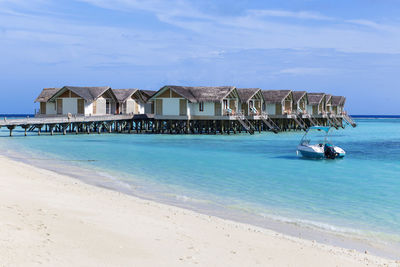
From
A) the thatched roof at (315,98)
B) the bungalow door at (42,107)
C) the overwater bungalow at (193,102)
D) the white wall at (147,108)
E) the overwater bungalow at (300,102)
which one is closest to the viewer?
the overwater bungalow at (193,102)

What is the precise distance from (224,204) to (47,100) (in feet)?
121

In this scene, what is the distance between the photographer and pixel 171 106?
45.7 meters

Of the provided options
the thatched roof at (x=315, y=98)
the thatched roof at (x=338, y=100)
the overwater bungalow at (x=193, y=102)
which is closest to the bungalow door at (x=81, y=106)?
the overwater bungalow at (x=193, y=102)

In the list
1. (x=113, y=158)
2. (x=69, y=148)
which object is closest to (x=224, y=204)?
(x=113, y=158)

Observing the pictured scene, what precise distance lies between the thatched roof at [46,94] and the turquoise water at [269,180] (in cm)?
1861

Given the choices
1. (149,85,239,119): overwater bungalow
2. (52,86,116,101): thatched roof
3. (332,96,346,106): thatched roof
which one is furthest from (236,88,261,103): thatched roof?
(332,96,346,106): thatched roof

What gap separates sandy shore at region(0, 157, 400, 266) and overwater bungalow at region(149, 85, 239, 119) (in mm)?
34532

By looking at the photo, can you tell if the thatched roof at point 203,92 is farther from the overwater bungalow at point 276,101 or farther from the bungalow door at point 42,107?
the bungalow door at point 42,107

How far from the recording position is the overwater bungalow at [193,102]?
44.9 m

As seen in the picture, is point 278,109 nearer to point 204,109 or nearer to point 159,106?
point 204,109

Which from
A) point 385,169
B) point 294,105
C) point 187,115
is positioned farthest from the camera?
point 294,105

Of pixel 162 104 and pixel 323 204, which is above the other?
pixel 162 104

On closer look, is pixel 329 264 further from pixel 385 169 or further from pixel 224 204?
pixel 385 169

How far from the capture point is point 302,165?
74.5ft
